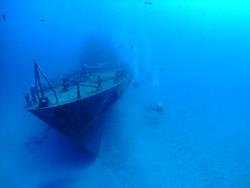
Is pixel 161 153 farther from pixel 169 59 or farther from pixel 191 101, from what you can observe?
pixel 169 59

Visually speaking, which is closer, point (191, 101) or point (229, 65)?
point (191, 101)

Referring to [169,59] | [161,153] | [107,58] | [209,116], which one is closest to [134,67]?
[107,58]

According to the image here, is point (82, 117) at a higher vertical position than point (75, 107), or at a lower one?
lower

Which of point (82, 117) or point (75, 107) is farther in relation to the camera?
point (82, 117)

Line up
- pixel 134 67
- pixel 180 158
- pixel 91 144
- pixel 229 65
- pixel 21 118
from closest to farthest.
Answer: pixel 91 144 < pixel 180 158 < pixel 21 118 < pixel 134 67 < pixel 229 65

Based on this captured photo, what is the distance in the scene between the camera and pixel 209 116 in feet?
51.6

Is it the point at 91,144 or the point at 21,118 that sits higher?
the point at 91,144

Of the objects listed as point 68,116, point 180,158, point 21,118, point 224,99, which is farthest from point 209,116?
point 21,118

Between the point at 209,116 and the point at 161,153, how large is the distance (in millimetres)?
5178

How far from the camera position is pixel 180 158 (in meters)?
11.9

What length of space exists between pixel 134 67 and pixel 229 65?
11415 millimetres

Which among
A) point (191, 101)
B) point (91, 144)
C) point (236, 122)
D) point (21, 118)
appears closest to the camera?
point (91, 144)

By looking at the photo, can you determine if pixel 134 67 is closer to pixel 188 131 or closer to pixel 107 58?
pixel 107 58

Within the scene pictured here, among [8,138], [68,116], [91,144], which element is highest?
[68,116]
